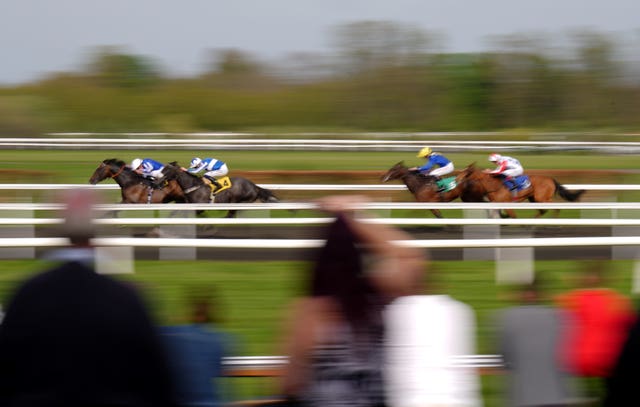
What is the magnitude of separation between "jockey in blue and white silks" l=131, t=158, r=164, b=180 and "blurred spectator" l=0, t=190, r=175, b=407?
11380mm

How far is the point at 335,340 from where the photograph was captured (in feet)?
9.67

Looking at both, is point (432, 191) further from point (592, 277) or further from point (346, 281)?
point (346, 281)

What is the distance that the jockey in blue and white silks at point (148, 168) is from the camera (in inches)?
544

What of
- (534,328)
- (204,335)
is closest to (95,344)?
(204,335)

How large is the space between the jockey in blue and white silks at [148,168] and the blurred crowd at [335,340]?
33.8ft

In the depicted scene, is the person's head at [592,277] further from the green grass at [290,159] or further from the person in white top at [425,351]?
the green grass at [290,159]

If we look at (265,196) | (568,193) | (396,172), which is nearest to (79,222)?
(265,196)

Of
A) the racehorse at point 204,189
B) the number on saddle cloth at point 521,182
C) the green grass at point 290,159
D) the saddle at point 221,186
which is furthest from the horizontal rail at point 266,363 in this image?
the green grass at point 290,159

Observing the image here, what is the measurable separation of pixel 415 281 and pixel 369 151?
79.5ft

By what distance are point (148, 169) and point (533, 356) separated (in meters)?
10.7

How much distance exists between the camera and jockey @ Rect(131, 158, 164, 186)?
13.8 m

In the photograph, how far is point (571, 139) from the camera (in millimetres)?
33625

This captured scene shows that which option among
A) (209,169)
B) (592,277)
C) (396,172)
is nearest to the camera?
(592,277)

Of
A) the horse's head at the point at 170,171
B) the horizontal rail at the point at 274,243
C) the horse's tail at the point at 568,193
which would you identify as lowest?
the horse's tail at the point at 568,193
